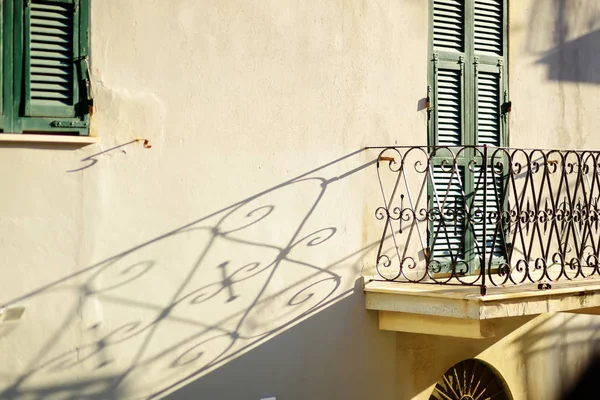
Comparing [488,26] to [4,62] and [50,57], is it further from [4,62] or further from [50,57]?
[4,62]

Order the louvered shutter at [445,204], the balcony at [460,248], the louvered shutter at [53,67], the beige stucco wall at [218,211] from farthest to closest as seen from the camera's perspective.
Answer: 1. the louvered shutter at [445,204]
2. the balcony at [460,248]
3. the beige stucco wall at [218,211]
4. the louvered shutter at [53,67]

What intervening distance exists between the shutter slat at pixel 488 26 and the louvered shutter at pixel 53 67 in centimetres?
379

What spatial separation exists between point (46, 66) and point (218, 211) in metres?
1.68

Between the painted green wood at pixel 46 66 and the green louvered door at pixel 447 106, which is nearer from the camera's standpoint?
the painted green wood at pixel 46 66

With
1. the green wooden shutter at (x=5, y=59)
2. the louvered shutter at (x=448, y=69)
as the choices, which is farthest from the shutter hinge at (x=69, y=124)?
the louvered shutter at (x=448, y=69)

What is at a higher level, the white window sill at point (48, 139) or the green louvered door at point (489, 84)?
the green louvered door at point (489, 84)

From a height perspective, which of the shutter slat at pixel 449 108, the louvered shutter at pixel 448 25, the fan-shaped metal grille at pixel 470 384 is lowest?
the fan-shaped metal grille at pixel 470 384

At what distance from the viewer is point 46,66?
6.41 meters

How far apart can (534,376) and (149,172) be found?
4706mm

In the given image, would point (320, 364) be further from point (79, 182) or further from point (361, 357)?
point (79, 182)

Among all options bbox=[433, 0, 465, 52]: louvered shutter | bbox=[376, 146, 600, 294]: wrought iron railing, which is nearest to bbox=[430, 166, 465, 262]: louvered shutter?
bbox=[376, 146, 600, 294]: wrought iron railing

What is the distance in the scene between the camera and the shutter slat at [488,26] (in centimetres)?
853

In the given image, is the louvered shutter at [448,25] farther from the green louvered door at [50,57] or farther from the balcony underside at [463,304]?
the green louvered door at [50,57]

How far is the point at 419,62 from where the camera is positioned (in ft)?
26.8
